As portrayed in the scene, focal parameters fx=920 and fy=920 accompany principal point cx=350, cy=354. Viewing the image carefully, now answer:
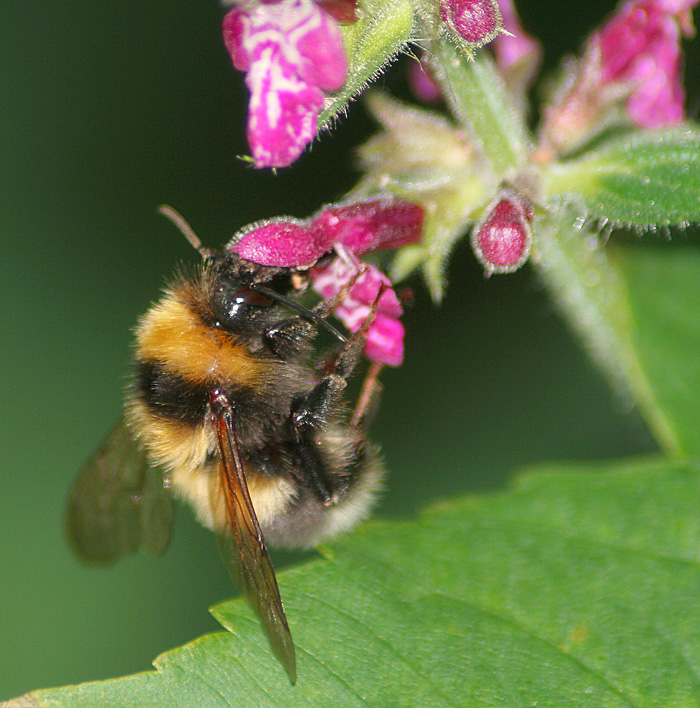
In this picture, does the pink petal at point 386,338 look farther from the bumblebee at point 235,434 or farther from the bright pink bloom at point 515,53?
the bright pink bloom at point 515,53

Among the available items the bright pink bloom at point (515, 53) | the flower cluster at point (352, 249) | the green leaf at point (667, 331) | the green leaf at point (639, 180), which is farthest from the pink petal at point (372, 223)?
the green leaf at point (667, 331)

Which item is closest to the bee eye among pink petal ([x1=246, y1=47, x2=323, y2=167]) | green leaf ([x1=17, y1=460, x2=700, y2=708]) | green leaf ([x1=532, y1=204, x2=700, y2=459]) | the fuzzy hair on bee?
the fuzzy hair on bee

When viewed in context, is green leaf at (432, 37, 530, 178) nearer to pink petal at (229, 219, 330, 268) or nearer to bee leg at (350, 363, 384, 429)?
pink petal at (229, 219, 330, 268)

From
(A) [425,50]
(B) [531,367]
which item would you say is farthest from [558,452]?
(A) [425,50]

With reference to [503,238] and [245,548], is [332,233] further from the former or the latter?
[245,548]

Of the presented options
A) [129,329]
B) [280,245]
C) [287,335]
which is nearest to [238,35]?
[280,245]
